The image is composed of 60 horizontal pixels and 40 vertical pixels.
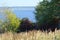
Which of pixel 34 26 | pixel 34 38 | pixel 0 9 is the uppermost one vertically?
pixel 34 38

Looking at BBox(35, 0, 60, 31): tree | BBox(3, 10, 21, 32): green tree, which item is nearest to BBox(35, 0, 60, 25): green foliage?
BBox(35, 0, 60, 31): tree

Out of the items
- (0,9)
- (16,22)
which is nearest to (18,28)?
(16,22)

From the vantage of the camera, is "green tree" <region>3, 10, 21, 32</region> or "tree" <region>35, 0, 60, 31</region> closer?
"tree" <region>35, 0, 60, 31</region>

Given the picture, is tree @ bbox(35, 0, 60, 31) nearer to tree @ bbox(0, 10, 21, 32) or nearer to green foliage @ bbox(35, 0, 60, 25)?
green foliage @ bbox(35, 0, 60, 25)

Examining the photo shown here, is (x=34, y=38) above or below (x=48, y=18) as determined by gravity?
above

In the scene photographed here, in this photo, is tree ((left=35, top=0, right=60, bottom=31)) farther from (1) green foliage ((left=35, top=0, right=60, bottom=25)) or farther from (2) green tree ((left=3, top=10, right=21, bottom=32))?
(2) green tree ((left=3, top=10, right=21, bottom=32))

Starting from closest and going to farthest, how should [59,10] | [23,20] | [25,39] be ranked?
[25,39] < [59,10] < [23,20]

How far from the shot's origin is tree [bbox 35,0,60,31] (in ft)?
107

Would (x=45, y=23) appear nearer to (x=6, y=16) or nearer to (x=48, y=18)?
(x=48, y=18)

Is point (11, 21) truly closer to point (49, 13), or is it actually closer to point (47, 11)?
point (47, 11)

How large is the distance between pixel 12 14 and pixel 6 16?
2009mm

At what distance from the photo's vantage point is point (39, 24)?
3456 centimetres

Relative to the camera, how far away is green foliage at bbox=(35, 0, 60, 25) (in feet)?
107

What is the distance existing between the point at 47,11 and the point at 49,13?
25.2 inches
